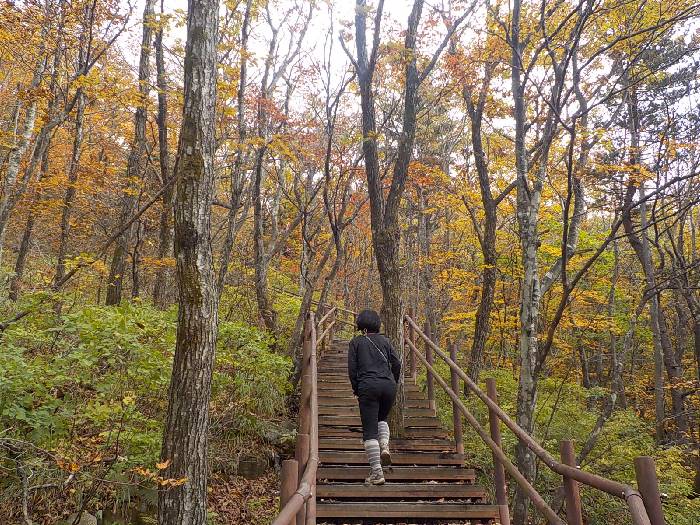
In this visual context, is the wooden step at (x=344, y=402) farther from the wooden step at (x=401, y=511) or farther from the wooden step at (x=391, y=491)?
the wooden step at (x=401, y=511)

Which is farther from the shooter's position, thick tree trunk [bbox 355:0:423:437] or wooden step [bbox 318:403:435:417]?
wooden step [bbox 318:403:435:417]

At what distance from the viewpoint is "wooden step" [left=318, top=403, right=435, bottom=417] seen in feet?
26.5

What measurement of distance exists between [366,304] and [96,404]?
696 inches

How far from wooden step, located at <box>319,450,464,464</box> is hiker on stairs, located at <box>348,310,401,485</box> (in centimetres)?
76

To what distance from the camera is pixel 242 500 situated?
7219mm

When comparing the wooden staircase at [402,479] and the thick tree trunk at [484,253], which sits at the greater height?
the thick tree trunk at [484,253]

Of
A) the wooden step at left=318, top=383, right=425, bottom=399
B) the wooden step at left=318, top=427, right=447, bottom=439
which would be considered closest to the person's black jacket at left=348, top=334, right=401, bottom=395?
the wooden step at left=318, top=427, right=447, bottom=439

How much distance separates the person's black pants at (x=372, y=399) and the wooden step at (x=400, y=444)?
4.85 feet

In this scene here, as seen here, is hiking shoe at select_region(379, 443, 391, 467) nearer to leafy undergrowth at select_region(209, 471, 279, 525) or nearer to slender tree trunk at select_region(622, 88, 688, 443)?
leafy undergrowth at select_region(209, 471, 279, 525)

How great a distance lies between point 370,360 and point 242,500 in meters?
3.55

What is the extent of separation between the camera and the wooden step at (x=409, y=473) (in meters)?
6.00

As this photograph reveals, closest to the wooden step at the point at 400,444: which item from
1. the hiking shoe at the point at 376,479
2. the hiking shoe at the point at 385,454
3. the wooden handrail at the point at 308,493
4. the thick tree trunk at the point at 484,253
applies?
the hiking shoe at the point at 385,454

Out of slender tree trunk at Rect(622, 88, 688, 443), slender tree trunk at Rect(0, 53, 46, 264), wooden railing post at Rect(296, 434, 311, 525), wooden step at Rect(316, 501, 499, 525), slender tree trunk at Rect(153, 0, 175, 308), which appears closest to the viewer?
wooden railing post at Rect(296, 434, 311, 525)

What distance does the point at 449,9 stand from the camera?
35.0ft
